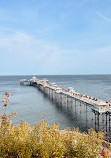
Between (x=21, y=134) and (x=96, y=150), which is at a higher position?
(x=21, y=134)

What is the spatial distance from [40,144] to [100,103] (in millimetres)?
27318

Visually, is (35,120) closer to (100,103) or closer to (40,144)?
(100,103)

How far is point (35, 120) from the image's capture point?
4403 centimetres

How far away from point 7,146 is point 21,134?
170 cm

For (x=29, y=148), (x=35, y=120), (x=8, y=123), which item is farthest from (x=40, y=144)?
(x=35, y=120)

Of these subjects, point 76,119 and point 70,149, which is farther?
point 76,119

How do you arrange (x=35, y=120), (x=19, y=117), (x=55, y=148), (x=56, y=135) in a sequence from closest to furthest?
1. (x=55, y=148)
2. (x=56, y=135)
3. (x=35, y=120)
4. (x=19, y=117)

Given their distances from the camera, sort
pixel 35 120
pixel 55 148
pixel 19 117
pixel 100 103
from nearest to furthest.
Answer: pixel 55 148, pixel 100 103, pixel 35 120, pixel 19 117

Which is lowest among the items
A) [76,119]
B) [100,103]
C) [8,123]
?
[76,119]

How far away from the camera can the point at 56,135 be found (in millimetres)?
14742

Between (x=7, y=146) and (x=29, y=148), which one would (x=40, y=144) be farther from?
(x=7, y=146)

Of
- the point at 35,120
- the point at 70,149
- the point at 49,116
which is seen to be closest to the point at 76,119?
the point at 49,116

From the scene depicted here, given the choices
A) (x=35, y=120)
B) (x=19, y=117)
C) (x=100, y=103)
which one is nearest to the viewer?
(x=100, y=103)

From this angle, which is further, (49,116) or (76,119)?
(49,116)
